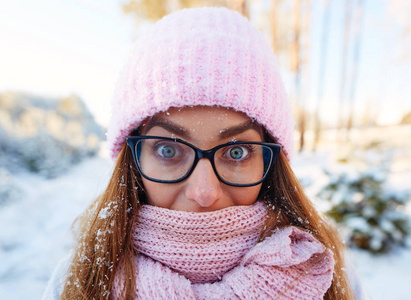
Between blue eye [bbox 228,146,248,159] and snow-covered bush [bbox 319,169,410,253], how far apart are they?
8.64ft

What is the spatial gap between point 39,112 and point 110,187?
19.2 ft

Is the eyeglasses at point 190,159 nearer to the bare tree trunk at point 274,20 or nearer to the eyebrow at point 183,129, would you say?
the eyebrow at point 183,129

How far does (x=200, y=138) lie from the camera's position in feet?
2.79

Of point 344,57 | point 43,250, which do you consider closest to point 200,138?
point 43,250

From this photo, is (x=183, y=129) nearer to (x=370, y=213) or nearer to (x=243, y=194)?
(x=243, y=194)

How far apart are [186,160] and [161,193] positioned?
163 millimetres

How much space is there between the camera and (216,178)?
879mm

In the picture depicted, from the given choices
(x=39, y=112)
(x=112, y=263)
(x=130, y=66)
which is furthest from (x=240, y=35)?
(x=39, y=112)

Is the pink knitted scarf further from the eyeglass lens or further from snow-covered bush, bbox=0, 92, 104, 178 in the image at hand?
snow-covered bush, bbox=0, 92, 104, 178

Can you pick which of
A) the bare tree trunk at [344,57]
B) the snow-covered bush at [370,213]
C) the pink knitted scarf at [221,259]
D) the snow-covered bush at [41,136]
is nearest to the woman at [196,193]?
the pink knitted scarf at [221,259]

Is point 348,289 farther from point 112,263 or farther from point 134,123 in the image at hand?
point 134,123

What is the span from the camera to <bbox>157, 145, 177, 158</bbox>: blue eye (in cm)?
90

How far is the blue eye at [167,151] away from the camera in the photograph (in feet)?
2.94

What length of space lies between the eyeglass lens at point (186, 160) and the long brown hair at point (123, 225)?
0.12m
